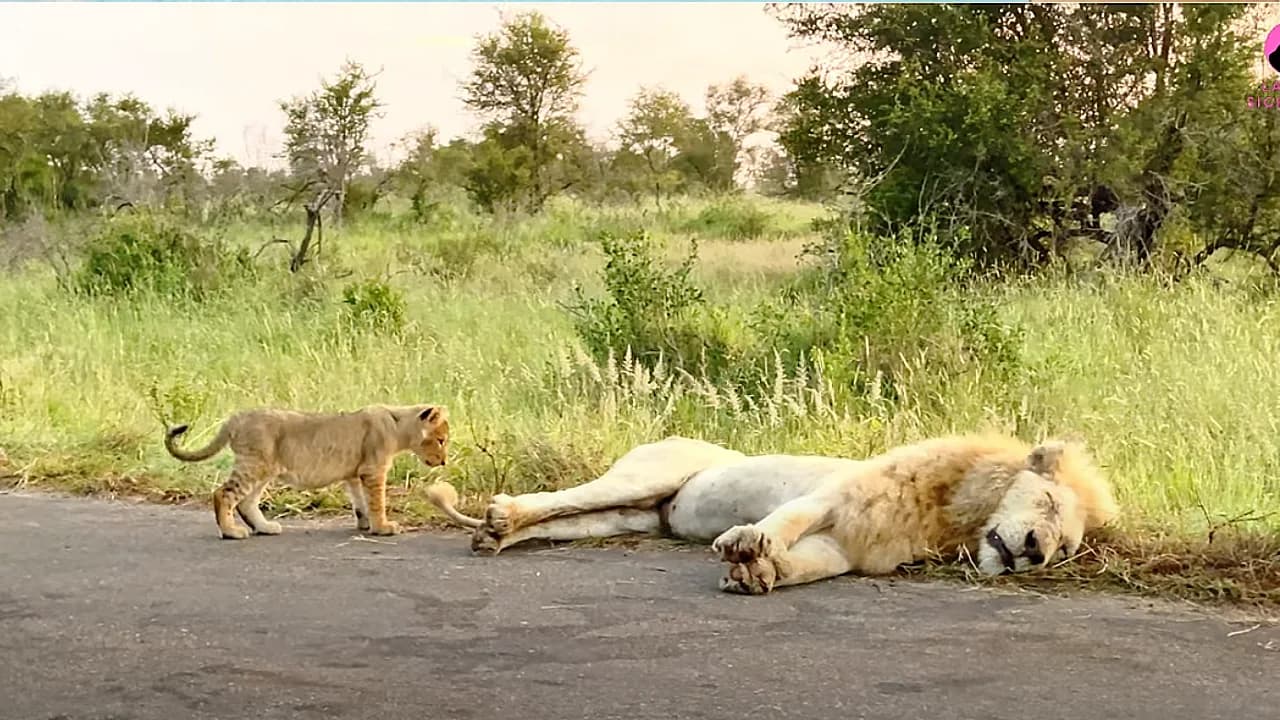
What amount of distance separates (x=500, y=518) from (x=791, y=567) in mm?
1039

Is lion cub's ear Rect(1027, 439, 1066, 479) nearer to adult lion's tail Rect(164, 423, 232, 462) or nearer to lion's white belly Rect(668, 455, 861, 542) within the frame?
lion's white belly Rect(668, 455, 861, 542)

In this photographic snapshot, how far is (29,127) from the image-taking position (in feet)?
66.9

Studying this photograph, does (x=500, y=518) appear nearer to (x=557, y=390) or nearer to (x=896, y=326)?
(x=557, y=390)

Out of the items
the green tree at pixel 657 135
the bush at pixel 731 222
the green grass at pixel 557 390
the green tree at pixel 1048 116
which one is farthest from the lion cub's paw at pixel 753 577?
the green tree at pixel 657 135

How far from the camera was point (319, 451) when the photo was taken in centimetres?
471

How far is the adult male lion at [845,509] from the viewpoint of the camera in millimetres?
4094

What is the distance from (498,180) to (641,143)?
441 cm

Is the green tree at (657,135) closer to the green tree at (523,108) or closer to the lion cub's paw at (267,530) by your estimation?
the green tree at (523,108)

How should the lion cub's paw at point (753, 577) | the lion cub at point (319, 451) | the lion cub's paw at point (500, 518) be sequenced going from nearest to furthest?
the lion cub's paw at point (753, 577) < the lion cub's paw at point (500, 518) < the lion cub at point (319, 451)

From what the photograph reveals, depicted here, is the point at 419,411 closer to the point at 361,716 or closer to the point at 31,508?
the point at 31,508

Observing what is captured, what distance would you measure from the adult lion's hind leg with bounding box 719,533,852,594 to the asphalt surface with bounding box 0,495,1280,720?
0.04 metres

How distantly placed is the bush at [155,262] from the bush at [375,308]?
2.15 m

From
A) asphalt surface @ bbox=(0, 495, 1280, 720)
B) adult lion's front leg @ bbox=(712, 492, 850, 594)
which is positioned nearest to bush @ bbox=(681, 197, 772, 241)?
adult lion's front leg @ bbox=(712, 492, 850, 594)

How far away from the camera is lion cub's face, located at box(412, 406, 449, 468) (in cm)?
494
